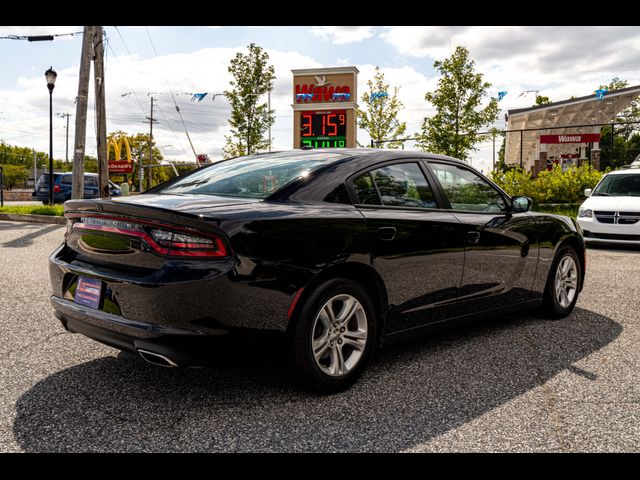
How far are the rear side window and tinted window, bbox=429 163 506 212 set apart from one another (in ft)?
0.78

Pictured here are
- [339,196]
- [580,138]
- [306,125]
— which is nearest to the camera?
[339,196]

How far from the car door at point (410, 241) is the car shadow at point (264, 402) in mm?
434

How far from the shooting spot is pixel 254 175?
12.7 feet

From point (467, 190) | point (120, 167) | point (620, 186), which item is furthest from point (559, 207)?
point (120, 167)

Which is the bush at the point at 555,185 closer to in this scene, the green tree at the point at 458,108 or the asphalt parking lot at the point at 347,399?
the green tree at the point at 458,108

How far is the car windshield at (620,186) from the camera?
40.6 feet

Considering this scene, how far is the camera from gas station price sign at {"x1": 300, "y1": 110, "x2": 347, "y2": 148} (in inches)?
760

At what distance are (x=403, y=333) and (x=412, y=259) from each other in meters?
0.49

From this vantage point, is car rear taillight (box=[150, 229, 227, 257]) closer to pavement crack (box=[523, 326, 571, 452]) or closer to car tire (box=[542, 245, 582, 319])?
pavement crack (box=[523, 326, 571, 452])

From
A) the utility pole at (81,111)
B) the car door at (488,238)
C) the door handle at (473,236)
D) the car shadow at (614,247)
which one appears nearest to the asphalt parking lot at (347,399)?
the car door at (488,238)

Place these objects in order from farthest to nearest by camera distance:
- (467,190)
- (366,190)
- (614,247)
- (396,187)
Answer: (614,247)
(467,190)
(396,187)
(366,190)

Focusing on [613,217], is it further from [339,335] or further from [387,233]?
[339,335]

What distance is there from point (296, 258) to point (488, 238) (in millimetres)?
1930
